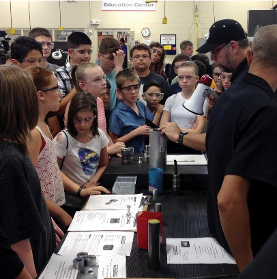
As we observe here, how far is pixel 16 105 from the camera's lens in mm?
1164

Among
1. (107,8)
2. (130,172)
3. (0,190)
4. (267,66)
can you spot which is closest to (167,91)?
(130,172)

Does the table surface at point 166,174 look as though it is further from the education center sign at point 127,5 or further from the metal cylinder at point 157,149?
the education center sign at point 127,5

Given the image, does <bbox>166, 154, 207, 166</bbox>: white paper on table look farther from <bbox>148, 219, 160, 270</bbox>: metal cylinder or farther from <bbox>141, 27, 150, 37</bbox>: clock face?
<bbox>141, 27, 150, 37</bbox>: clock face

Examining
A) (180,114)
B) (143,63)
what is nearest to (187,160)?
(180,114)

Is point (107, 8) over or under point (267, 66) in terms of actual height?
over

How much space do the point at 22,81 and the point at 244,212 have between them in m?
0.83

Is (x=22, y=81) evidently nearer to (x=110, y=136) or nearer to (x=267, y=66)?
(x=267, y=66)

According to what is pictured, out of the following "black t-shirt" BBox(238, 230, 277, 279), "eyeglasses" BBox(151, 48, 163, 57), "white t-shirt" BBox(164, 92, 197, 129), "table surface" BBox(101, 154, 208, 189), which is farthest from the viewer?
"eyeglasses" BBox(151, 48, 163, 57)

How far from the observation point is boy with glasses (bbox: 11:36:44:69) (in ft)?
9.64

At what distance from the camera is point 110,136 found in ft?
10.5

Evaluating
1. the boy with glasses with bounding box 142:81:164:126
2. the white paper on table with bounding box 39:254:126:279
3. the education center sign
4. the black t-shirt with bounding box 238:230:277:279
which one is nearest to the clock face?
the education center sign

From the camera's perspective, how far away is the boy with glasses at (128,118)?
10.3 ft

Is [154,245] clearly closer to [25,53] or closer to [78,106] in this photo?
[78,106]

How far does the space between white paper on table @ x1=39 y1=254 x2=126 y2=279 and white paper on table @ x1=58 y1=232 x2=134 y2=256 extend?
0.05m
